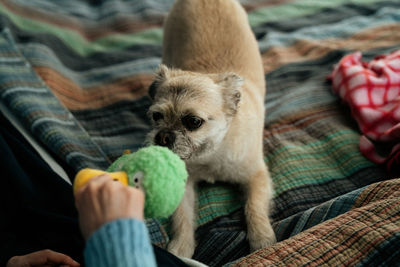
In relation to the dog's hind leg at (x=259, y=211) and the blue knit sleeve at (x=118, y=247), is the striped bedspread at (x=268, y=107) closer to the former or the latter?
the dog's hind leg at (x=259, y=211)

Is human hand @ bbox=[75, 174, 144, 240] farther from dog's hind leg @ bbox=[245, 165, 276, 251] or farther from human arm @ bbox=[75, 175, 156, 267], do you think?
dog's hind leg @ bbox=[245, 165, 276, 251]

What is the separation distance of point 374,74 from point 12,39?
227cm

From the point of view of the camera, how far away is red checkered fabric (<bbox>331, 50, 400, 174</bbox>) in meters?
1.60

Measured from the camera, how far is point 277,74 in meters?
2.30

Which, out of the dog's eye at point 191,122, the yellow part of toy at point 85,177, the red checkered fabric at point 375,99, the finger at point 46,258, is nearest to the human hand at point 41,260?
the finger at point 46,258

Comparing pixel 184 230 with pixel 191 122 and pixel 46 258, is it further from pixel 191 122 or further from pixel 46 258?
pixel 46 258

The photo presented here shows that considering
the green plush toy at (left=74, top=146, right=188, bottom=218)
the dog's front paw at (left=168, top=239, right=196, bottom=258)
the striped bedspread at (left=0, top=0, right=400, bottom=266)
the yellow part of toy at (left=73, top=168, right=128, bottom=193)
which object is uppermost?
the yellow part of toy at (left=73, top=168, right=128, bottom=193)

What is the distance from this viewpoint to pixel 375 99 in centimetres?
178

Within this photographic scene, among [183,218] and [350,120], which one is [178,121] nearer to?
[183,218]

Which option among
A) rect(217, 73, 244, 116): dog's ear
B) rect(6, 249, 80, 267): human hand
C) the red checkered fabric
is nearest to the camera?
rect(6, 249, 80, 267): human hand

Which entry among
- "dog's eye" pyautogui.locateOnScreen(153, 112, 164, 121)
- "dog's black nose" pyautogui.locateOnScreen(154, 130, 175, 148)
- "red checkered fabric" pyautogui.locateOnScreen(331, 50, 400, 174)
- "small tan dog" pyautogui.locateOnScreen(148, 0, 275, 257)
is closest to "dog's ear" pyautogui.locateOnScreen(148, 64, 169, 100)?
"small tan dog" pyautogui.locateOnScreen(148, 0, 275, 257)

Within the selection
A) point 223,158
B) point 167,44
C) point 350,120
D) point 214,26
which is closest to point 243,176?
point 223,158

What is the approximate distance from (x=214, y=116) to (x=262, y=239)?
53 cm

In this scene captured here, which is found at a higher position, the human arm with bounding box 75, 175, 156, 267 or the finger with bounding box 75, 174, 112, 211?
the finger with bounding box 75, 174, 112, 211
